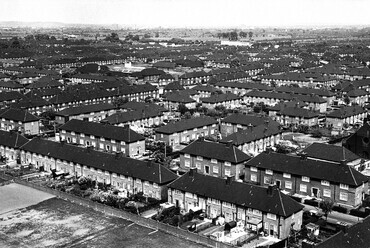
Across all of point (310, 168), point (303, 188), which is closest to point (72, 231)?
point (303, 188)

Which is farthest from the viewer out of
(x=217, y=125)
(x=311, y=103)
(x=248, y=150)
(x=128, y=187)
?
(x=311, y=103)

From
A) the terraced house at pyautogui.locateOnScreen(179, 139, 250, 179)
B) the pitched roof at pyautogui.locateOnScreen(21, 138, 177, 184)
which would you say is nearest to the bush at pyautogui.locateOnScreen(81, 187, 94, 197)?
the pitched roof at pyautogui.locateOnScreen(21, 138, 177, 184)

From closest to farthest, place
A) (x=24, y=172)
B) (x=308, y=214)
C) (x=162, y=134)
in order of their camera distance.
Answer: (x=308, y=214) → (x=24, y=172) → (x=162, y=134)

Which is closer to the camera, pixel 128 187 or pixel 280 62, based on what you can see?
pixel 128 187

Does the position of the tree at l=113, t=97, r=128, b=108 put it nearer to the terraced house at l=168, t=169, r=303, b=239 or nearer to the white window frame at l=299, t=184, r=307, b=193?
the terraced house at l=168, t=169, r=303, b=239

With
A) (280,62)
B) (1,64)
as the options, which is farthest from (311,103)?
(1,64)

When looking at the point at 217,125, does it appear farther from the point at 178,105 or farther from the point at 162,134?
the point at 178,105
